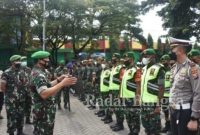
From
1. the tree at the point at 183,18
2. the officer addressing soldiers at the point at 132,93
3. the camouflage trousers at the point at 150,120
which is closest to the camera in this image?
the camouflage trousers at the point at 150,120

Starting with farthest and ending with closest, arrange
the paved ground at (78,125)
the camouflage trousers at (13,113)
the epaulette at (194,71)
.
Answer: the paved ground at (78,125), the camouflage trousers at (13,113), the epaulette at (194,71)

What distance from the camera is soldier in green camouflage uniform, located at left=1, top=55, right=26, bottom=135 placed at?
8.60 meters

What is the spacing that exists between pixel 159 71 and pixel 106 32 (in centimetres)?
2181

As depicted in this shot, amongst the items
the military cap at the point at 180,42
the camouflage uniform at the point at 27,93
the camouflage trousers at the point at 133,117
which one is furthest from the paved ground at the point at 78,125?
the military cap at the point at 180,42

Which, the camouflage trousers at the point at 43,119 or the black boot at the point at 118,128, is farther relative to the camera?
the black boot at the point at 118,128

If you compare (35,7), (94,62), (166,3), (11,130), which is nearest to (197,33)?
(166,3)

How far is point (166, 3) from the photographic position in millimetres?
22047

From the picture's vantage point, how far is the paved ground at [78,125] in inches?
390

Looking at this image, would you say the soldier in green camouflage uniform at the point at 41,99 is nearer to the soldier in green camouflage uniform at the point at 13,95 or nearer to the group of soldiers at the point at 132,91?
the group of soldiers at the point at 132,91

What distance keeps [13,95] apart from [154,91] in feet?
10.4

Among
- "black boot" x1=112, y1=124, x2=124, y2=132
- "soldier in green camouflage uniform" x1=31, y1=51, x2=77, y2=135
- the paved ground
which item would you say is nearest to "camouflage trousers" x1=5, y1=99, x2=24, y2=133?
the paved ground

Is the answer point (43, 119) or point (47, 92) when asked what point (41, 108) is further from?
point (47, 92)

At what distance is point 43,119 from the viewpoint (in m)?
6.05

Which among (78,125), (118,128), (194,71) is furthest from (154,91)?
(78,125)
